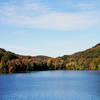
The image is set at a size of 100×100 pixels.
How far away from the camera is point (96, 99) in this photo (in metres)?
67.1

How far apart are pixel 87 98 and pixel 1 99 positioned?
838 inches

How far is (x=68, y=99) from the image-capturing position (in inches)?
2712

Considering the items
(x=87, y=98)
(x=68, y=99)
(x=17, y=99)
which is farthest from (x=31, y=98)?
(x=87, y=98)

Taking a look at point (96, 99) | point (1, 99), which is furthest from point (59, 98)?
point (1, 99)

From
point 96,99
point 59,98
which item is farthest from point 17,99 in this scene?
point 96,99

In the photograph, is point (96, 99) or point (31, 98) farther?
point (31, 98)

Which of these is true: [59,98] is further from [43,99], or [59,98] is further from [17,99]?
[17,99]

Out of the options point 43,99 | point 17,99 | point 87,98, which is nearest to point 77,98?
point 87,98

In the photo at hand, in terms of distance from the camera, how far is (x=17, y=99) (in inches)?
2766

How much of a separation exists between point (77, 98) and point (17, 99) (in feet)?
48.9

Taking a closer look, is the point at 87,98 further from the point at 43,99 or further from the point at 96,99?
the point at 43,99

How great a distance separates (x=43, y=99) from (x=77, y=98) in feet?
27.8

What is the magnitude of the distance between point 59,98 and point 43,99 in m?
4.32

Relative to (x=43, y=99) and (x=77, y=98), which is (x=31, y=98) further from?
(x=77, y=98)
